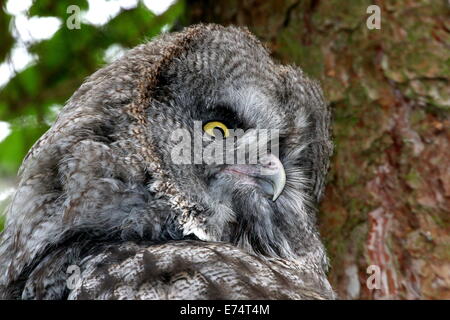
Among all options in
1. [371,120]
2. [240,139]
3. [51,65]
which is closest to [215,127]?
[240,139]

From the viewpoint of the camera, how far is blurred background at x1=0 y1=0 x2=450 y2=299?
3432 mm

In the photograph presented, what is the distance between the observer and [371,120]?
12.0 ft

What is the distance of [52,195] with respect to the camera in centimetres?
256

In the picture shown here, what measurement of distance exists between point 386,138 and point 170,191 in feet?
4.77

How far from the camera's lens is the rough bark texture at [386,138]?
3.42m

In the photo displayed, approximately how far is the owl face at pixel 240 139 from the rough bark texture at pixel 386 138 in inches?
17.7

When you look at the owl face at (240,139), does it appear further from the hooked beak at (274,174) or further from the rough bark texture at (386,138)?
the rough bark texture at (386,138)

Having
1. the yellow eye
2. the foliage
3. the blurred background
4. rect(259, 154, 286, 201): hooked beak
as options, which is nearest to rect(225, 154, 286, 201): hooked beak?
rect(259, 154, 286, 201): hooked beak

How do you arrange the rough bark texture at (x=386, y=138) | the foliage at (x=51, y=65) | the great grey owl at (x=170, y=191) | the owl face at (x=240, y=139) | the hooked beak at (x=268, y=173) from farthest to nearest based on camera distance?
the foliage at (x=51, y=65) < the rough bark texture at (x=386, y=138) < the hooked beak at (x=268, y=173) < the owl face at (x=240, y=139) < the great grey owl at (x=170, y=191)

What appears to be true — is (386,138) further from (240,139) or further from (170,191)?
(170,191)

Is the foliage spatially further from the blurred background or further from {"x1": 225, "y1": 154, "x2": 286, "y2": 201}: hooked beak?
{"x1": 225, "y1": 154, "x2": 286, "y2": 201}: hooked beak

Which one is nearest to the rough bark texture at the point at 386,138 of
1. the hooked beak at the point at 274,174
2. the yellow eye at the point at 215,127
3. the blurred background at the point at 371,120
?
the blurred background at the point at 371,120
